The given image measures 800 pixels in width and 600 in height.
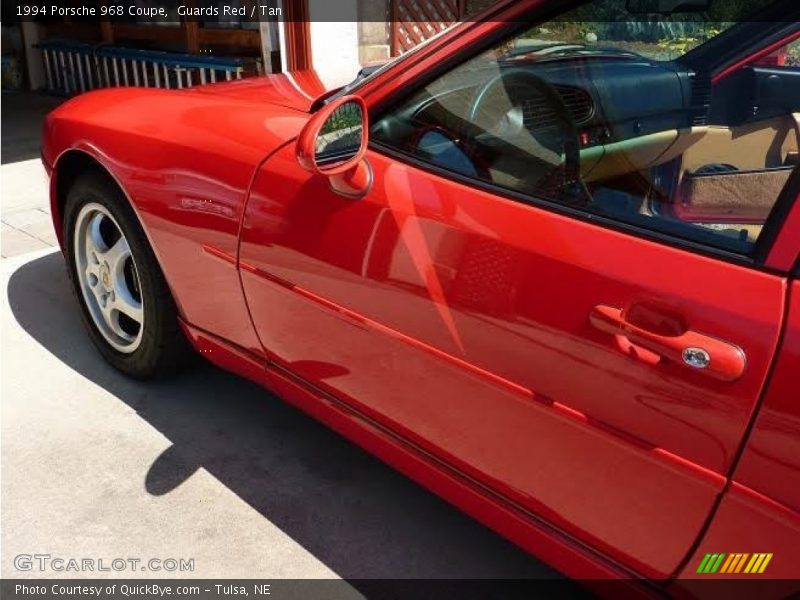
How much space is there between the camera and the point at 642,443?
4.42 ft

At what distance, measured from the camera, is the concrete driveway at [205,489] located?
2.04 meters

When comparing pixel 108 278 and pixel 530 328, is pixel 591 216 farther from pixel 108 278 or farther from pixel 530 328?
pixel 108 278

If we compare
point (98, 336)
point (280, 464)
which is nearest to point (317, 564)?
point (280, 464)

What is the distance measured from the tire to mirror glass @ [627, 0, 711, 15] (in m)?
1.68

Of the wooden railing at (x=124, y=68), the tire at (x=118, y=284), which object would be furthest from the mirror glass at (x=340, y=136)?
the wooden railing at (x=124, y=68)

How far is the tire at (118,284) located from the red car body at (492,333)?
16cm

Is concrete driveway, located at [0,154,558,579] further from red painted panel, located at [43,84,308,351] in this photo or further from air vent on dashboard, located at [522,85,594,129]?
air vent on dashboard, located at [522,85,594,129]

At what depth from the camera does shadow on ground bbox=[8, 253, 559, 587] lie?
2.04 m

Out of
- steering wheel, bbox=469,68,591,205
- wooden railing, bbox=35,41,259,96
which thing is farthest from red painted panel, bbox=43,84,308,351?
wooden railing, bbox=35,41,259,96

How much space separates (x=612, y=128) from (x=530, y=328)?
57cm

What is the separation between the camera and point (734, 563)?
4.25 feet

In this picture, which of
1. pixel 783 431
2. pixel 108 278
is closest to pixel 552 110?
pixel 783 431

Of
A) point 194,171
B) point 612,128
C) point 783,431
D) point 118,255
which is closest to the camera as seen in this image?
point 783,431

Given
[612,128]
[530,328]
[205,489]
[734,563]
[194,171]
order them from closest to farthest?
[734,563], [530,328], [612,128], [194,171], [205,489]
